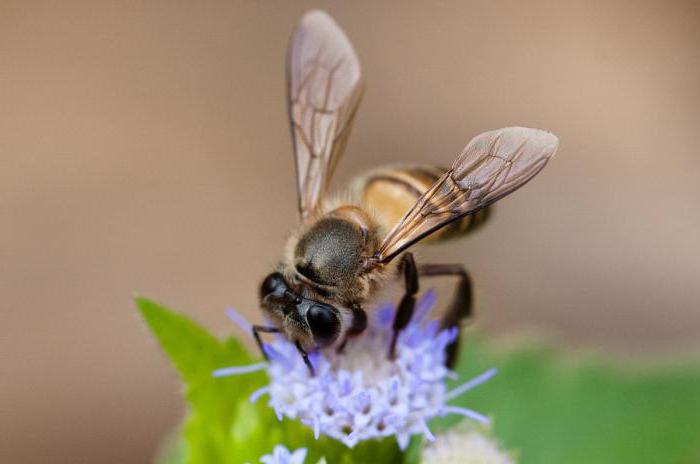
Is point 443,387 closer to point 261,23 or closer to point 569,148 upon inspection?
point 569,148

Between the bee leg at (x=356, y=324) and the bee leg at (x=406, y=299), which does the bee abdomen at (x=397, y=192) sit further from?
the bee leg at (x=356, y=324)

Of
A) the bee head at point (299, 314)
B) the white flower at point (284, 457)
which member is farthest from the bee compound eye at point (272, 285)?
the white flower at point (284, 457)

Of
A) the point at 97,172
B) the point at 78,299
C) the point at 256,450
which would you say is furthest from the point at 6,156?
the point at 256,450

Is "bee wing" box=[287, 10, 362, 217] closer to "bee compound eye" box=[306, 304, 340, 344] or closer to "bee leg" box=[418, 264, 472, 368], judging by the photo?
"bee leg" box=[418, 264, 472, 368]

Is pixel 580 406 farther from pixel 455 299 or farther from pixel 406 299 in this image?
pixel 406 299

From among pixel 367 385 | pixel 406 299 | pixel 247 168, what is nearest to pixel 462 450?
pixel 367 385
